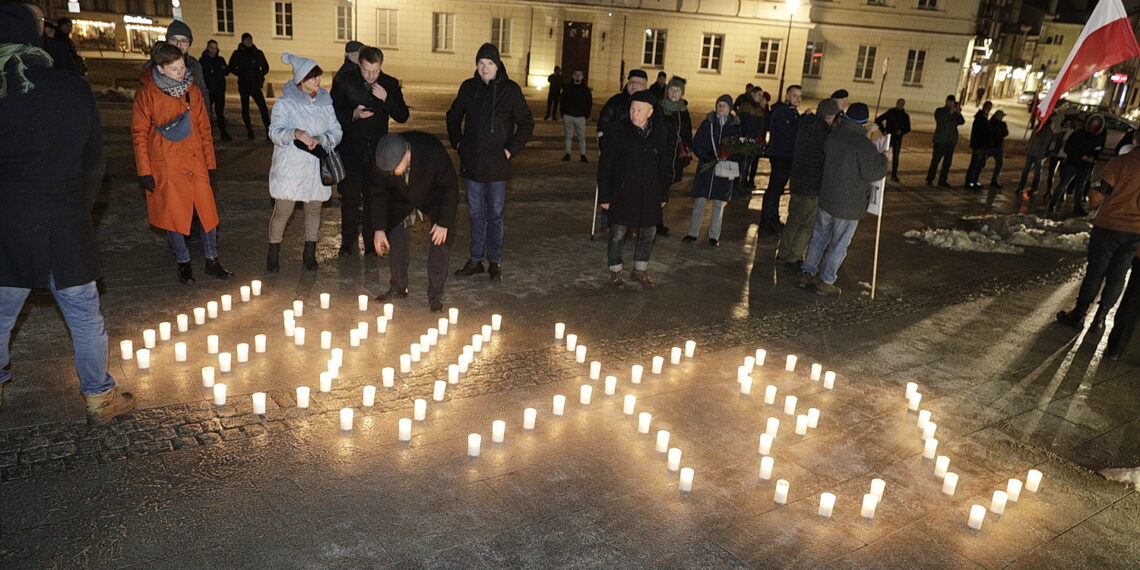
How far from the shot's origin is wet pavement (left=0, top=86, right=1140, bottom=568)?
410 centimetres

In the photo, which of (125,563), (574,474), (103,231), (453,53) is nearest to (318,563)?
(125,563)

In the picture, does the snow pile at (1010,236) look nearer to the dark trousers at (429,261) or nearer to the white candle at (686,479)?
the dark trousers at (429,261)

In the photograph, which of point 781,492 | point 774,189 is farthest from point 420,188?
point 774,189

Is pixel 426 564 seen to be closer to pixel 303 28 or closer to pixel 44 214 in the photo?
pixel 44 214

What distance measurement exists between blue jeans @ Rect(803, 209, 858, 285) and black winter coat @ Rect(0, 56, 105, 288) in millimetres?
6978

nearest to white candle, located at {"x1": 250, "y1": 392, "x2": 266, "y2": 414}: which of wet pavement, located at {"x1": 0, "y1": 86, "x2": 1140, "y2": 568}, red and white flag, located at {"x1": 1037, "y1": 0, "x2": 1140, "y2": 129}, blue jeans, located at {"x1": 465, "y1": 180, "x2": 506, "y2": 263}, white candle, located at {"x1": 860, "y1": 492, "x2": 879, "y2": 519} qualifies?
wet pavement, located at {"x1": 0, "y1": 86, "x2": 1140, "y2": 568}

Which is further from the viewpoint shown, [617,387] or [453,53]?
[453,53]

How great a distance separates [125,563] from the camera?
3.68m

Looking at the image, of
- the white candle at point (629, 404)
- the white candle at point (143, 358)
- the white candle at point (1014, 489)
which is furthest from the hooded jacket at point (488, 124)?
the white candle at point (1014, 489)

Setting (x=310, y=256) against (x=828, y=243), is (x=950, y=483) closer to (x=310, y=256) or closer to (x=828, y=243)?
(x=828, y=243)

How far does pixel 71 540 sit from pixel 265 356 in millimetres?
2427

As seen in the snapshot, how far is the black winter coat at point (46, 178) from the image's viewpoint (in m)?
4.29

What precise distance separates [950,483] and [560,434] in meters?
2.38

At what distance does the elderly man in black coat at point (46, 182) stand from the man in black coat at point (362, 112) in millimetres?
3329
